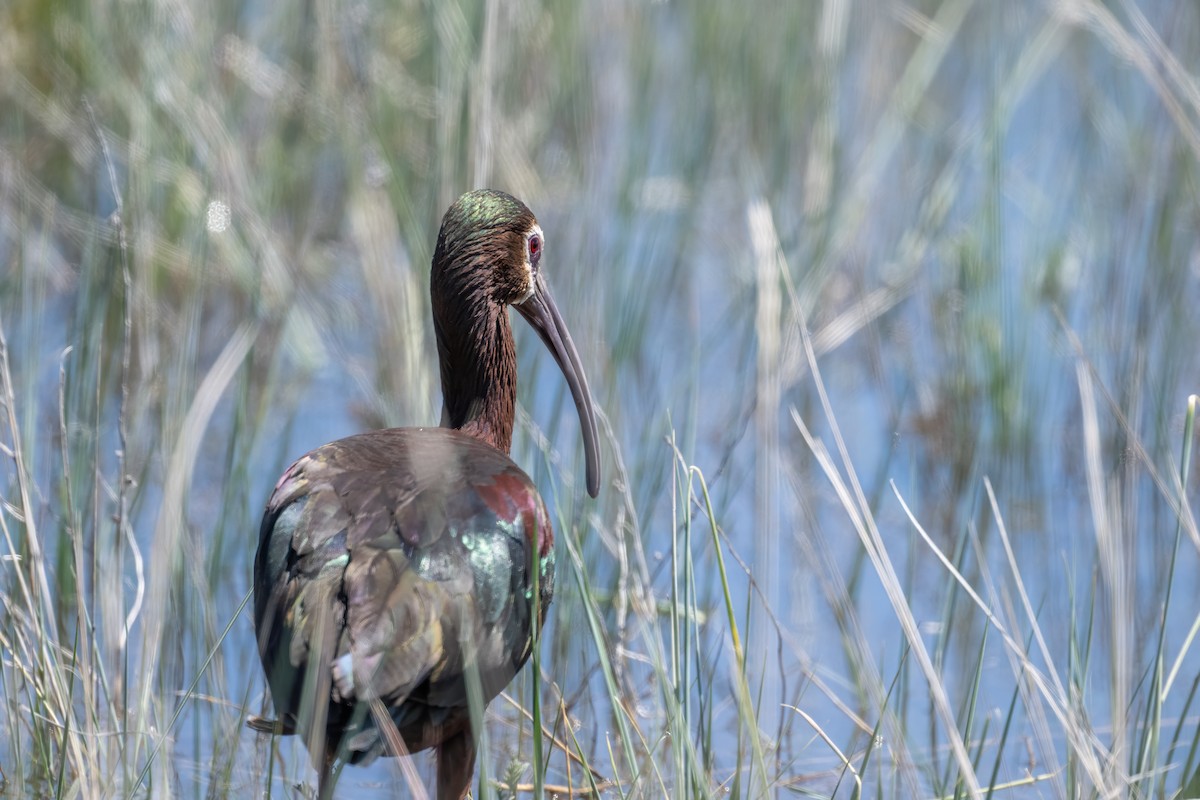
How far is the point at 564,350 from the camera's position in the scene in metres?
3.26

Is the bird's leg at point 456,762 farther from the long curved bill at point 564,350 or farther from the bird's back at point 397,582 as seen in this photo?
the long curved bill at point 564,350

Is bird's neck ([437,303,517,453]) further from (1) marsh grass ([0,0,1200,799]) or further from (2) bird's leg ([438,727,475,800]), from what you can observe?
(2) bird's leg ([438,727,475,800])

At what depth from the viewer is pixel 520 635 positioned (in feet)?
8.48

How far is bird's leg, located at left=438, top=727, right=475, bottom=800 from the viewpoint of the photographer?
2664 mm

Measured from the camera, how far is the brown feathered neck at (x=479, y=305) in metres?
3.04

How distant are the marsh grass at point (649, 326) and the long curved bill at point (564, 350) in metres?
0.16

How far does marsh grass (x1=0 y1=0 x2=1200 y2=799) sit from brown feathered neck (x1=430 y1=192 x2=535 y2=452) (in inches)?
11.3

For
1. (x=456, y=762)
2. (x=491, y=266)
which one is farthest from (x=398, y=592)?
(x=491, y=266)

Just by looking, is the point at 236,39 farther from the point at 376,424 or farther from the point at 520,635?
the point at 520,635

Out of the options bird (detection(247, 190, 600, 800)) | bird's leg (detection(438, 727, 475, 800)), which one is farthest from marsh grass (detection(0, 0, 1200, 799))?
bird (detection(247, 190, 600, 800))

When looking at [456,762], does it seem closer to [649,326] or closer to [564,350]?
[564,350]

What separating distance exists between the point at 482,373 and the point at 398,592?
0.82 meters

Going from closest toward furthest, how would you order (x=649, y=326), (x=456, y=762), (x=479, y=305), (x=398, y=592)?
1. (x=398, y=592)
2. (x=456, y=762)
3. (x=479, y=305)
4. (x=649, y=326)

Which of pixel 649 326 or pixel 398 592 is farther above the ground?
pixel 649 326
